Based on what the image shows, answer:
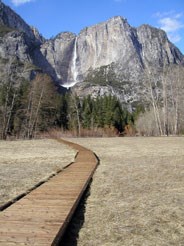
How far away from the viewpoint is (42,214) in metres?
5.26

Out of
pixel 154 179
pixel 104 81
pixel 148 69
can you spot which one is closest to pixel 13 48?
pixel 104 81

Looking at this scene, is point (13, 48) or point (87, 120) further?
point (13, 48)

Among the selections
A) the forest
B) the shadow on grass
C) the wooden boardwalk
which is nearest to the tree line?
the forest

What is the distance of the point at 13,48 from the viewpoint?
503 feet

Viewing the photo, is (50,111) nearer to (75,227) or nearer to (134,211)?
(134,211)

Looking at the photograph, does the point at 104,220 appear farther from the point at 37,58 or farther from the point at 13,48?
the point at 37,58

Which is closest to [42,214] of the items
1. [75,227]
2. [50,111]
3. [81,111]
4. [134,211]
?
[75,227]

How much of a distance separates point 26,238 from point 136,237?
1538 mm

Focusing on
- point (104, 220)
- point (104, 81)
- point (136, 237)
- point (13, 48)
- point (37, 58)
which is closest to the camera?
point (136, 237)

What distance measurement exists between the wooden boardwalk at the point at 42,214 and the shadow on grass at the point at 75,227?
0.14 meters

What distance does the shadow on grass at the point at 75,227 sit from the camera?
4571 millimetres

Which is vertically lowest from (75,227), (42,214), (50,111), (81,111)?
(75,227)

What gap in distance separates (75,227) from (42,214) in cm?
57

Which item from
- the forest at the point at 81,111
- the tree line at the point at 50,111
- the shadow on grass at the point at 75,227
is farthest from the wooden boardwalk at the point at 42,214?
the tree line at the point at 50,111
